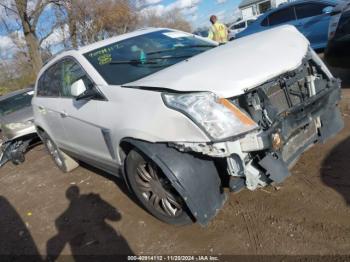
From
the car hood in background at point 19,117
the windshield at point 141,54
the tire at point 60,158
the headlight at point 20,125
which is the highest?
the windshield at point 141,54

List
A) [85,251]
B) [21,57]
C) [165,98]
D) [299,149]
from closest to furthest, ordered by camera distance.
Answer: [165,98] → [299,149] → [85,251] → [21,57]

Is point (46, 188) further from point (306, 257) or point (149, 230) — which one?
point (306, 257)

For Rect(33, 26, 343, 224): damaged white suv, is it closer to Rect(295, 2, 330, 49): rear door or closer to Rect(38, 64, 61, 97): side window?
Rect(38, 64, 61, 97): side window

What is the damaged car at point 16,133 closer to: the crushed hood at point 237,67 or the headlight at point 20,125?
the headlight at point 20,125

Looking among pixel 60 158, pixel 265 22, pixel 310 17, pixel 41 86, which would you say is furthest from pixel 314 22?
pixel 60 158

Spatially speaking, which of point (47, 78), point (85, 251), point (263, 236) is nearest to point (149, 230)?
point (85, 251)

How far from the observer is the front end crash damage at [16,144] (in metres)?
7.73

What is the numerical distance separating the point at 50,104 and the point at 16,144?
11.5ft

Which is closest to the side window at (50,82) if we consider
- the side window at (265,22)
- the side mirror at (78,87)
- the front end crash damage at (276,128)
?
the side mirror at (78,87)

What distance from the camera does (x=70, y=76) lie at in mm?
4508

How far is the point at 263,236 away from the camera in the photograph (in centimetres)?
309

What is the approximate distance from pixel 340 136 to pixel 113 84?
9.17 feet

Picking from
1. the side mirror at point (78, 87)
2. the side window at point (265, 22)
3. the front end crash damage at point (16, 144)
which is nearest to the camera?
the side mirror at point (78, 87)

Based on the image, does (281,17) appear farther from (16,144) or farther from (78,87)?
(78,87)
